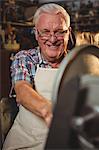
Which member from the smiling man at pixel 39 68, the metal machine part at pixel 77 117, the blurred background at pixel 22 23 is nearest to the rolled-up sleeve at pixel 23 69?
the smiling man at pixel 39 68

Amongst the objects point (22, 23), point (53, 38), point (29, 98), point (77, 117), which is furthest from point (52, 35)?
point (22, 23)

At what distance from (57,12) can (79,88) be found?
3.00 ft

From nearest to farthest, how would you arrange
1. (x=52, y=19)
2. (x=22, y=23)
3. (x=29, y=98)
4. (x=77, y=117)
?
(x=77, y=117)
(x=29, y=98)
(x=52, y=19)
(x=22, y=23)

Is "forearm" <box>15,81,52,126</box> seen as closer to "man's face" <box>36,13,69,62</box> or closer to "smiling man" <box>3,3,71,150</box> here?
"smiling man" <box>3,3,71,150</box>

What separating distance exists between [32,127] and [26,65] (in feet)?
0.88

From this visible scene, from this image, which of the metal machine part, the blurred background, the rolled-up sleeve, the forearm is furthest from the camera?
the blurred background

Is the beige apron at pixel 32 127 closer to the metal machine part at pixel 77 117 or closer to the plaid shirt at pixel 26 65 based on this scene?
the plaid shirt at pixel 26 65

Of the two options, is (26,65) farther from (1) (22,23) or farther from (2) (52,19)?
(1) (22,23)

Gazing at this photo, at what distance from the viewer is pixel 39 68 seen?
151 cm

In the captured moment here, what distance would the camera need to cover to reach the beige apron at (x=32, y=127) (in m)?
1.44

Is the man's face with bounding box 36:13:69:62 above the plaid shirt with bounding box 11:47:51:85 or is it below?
above

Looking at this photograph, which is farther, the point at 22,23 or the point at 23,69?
the point at 22,23

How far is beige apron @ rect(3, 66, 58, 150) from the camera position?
1438 millimetres

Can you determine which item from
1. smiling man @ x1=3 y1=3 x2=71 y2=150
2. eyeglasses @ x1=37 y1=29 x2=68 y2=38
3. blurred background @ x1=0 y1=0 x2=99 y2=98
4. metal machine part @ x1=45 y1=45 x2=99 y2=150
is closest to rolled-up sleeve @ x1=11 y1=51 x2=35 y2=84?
smiling man @ x1=3 y1=3 x2=71 y2=150
